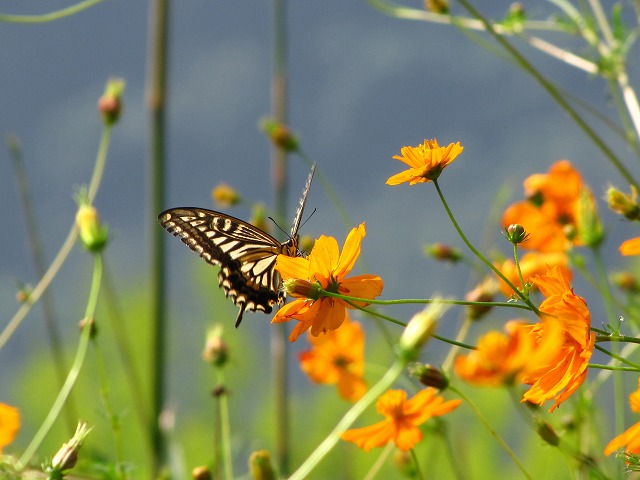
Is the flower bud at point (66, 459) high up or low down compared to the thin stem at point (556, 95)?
down

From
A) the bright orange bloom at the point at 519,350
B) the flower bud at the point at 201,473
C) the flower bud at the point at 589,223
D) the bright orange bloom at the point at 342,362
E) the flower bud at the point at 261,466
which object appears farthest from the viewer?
the bright orange bloom at the point at 342,362

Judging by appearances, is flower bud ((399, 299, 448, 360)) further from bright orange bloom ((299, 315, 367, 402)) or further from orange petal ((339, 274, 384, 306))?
bright orange bloom ((299, 315, 367, 402))

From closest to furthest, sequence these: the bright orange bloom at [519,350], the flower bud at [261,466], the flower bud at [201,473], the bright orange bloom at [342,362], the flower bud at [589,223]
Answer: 1. the bright orange bloom at [519,350]
2. the flower bud at [261,466]
3. the flower bud at [201,473]
4. the flower bud at [589,223]
5. the bright orange bloom at [342,362]

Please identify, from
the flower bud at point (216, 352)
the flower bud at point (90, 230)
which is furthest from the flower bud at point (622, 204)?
the flower bud at point (90, 230)

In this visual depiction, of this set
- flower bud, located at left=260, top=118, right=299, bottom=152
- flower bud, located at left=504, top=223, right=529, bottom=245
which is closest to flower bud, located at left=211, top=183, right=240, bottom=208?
flower bud, located at left=260, top=118, right=299, bottom=152

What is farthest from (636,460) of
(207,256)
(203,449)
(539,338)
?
(203,449)

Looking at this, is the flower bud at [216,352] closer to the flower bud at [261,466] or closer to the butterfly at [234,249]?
the butterfly at [234,249]

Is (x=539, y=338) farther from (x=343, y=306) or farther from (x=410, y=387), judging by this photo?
(x=410, y=387)
